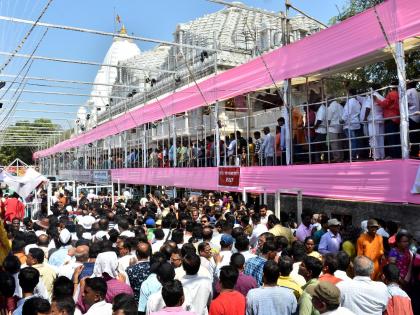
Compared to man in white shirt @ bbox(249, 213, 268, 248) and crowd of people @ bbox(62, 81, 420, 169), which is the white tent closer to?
crowd of people @ bbox(62, 81, 420, 169)

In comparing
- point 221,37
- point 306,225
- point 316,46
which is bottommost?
point 306,225

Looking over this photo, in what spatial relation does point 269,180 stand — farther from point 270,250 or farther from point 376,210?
point 270,250

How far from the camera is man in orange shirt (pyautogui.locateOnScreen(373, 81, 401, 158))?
6.46 meters

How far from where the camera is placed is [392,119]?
6.51m

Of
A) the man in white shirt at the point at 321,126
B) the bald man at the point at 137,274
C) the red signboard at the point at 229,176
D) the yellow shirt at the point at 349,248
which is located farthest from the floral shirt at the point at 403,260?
the red signboard at the point at 229,176

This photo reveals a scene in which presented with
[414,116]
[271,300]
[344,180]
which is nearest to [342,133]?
[344,180]

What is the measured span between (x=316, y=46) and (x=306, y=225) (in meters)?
3.05

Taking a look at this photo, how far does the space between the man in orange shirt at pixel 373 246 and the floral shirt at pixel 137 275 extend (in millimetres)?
2661

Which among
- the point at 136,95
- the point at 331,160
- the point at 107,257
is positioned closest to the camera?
the point at 107,257

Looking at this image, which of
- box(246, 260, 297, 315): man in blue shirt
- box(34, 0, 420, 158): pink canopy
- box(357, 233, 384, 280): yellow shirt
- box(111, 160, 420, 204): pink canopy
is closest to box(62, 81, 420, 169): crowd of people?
box(111, 160, 420, 204): pink canopy

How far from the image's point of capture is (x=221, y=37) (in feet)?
73.1

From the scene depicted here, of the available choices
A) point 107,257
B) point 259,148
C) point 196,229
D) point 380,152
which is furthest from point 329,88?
point 107,257

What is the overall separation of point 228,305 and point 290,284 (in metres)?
0.68

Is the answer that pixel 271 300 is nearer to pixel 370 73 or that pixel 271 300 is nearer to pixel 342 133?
pixel 342 133
